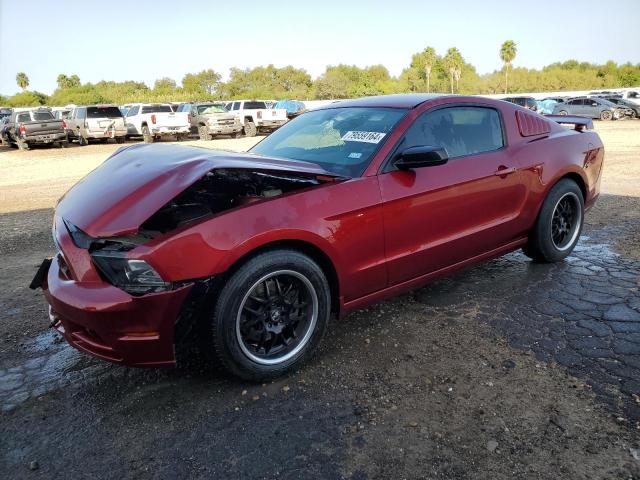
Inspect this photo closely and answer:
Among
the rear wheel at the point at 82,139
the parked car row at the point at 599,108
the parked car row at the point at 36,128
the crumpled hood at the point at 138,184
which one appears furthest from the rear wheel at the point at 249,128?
the crumpled hood at the point at 138,184

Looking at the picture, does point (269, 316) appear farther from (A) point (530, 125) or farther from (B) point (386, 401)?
(A) point (530, 125)

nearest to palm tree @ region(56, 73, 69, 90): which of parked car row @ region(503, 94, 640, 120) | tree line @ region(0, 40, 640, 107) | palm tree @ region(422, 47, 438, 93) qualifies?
tree line @ region(0, 40, 640, 107)

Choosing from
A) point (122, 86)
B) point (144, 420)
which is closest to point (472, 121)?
point (144, 420)

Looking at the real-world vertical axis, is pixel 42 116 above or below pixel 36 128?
above

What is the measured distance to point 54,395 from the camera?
9.50 feet

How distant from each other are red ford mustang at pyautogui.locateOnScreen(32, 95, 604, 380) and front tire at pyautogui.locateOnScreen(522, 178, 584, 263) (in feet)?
1.33

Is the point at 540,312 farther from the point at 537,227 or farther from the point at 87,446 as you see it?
the point at 87,446

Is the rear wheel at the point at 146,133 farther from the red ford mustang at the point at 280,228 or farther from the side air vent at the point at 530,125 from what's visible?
the side air vent at the point at 530,125

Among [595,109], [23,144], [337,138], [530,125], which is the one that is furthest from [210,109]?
[595,109]

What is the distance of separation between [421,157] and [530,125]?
5.65 feet

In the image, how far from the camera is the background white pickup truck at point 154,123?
21859mm

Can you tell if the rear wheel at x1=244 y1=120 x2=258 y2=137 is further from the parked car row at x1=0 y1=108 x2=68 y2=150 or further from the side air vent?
the side air vent

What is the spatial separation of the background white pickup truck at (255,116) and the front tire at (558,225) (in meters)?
20.6

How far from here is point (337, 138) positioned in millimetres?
3732
